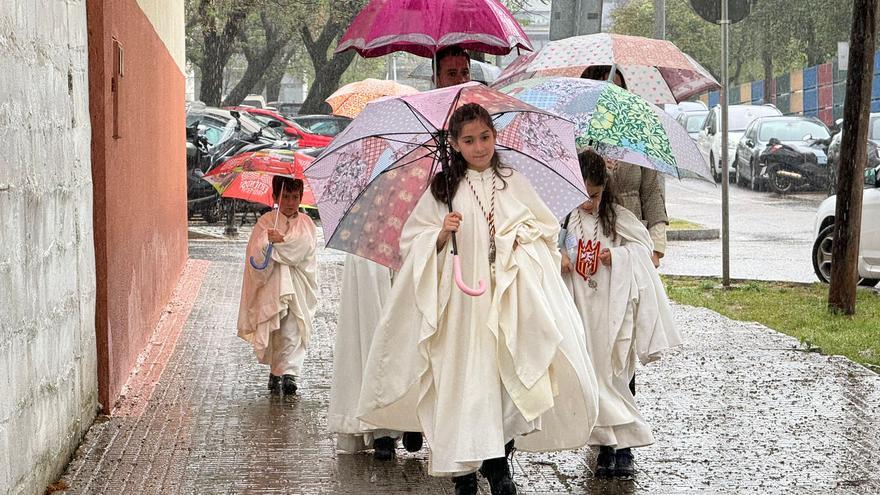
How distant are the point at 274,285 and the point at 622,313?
281cm

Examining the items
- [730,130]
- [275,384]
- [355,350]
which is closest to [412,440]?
[355,350]

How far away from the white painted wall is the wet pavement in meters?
9.57

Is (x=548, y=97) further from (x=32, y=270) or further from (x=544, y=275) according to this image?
(x=32, y=270)

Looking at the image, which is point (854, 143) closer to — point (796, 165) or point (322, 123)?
point (796, 165)

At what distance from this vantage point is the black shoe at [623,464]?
6547mm

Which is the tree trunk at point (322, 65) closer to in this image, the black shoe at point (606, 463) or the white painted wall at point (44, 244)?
the white painted wall at point (44, 244)

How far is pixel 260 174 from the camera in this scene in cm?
891

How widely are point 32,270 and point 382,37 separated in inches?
108

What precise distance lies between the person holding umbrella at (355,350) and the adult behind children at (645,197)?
121 centimetres

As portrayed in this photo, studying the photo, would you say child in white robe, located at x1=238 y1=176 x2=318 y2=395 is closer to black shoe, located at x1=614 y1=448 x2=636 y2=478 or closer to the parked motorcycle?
black shoe, located at x1=614 y1=448 x2=636 y2=478

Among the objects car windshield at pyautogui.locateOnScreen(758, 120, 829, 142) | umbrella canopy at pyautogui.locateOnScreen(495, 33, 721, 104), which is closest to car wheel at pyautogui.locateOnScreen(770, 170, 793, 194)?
car windshield at pyautogui.locateOnScreen(758, 120, 829, 142)

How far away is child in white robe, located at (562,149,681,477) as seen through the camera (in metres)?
6.57

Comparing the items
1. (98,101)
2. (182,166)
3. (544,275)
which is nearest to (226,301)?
(182,166)

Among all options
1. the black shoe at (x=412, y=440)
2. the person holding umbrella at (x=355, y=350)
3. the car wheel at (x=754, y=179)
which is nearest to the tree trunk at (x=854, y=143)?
the person holding umbrella at (x=355, y=350)
